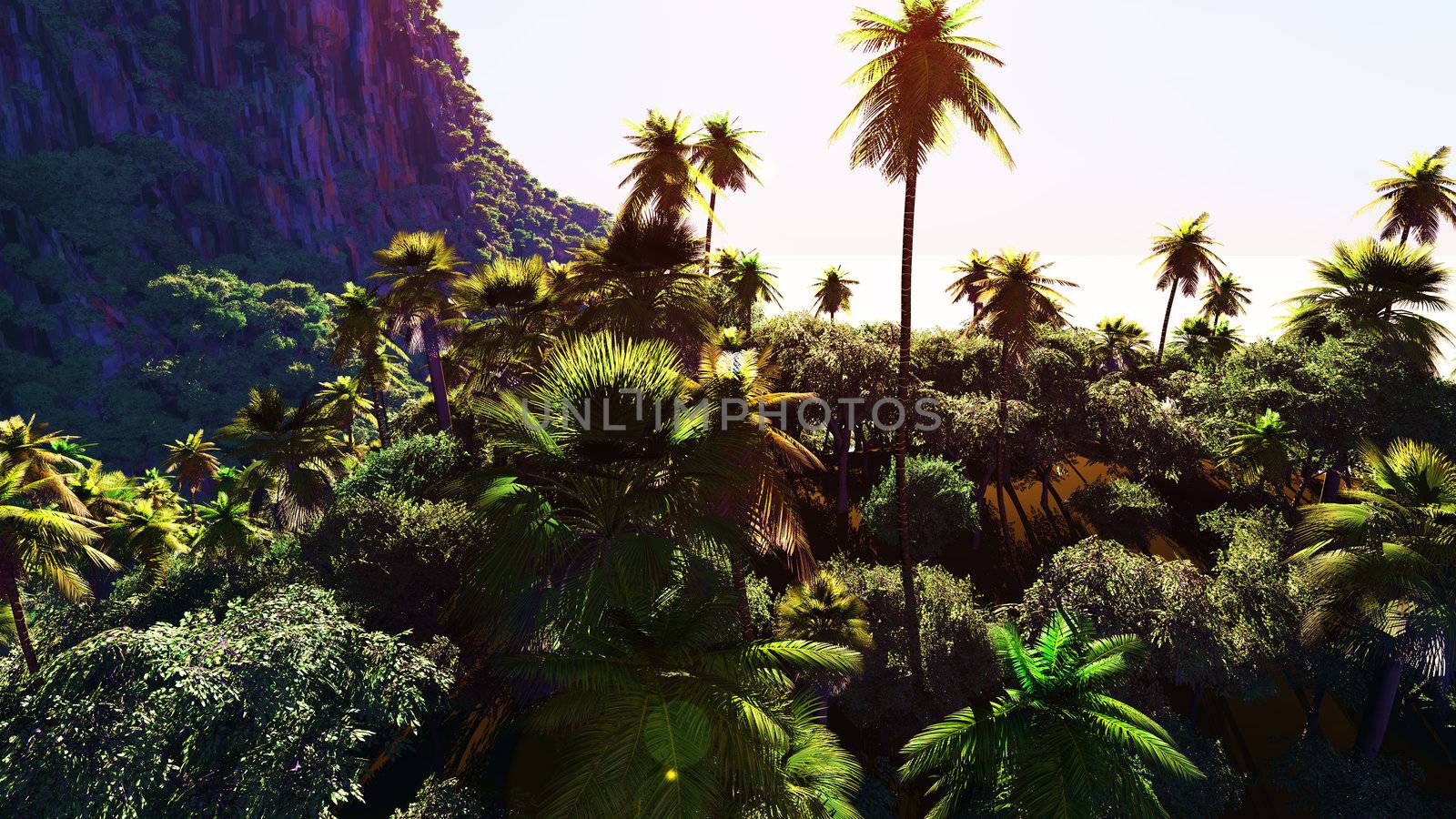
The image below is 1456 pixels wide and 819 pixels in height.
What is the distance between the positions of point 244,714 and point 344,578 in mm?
7763

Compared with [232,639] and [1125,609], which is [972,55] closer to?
[1125,609]

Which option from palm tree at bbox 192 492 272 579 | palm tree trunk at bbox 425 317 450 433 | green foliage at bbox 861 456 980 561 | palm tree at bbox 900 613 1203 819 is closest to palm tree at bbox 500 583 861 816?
palm tree at bbox 900 613 1203 819

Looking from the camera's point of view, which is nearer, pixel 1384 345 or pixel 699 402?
pixel 699 402

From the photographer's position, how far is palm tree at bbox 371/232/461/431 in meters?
25.8

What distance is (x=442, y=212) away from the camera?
12212cm

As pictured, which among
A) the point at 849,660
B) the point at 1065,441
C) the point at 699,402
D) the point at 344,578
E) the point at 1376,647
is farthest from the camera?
the point at 1065,441

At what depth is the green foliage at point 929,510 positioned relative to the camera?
25031 mm

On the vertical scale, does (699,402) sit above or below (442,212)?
below

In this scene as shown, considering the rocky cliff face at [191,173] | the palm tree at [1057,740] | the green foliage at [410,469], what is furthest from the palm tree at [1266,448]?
the rocky cliff face at [191,173]

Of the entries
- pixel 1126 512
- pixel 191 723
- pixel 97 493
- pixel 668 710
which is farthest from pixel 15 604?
pixel 1126 512

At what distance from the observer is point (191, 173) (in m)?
91.9

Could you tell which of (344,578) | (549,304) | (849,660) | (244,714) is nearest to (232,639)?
(244,714)

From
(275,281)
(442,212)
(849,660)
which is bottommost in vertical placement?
(849,660)

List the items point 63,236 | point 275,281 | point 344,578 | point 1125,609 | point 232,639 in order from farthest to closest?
point 275,281 < point 63,236 < point 344,578 < point 1125,609 < point 232,639
